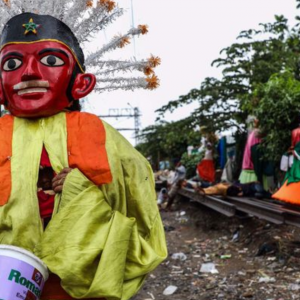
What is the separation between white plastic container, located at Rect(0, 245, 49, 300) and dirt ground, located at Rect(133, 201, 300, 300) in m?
3.48

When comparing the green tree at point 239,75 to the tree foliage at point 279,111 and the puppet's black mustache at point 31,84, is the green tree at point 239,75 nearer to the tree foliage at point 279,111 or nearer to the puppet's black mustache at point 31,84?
the tree foliage at point 279,111

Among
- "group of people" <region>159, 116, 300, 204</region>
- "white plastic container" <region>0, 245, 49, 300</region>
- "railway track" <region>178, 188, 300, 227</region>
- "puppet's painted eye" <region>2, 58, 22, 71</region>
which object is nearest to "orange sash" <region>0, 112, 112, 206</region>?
"puppet's painted eye" <region>2, 58, 22, 71</region>

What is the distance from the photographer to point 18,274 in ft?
5.80

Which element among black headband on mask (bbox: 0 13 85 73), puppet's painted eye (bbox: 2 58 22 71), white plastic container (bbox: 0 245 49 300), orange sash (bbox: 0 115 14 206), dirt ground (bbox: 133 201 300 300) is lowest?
dirt ground (bbox: 133 201 300 300)

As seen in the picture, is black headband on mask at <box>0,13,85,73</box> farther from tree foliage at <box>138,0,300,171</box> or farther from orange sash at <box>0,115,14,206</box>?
tree foliage at <box>138,0,300,171</box>

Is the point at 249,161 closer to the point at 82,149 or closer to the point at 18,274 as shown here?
the point at 82,149

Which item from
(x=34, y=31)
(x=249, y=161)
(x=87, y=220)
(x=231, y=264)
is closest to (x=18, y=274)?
(x=87, y=220)

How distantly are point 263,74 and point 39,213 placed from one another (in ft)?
27.1

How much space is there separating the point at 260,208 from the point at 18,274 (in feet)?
19.2

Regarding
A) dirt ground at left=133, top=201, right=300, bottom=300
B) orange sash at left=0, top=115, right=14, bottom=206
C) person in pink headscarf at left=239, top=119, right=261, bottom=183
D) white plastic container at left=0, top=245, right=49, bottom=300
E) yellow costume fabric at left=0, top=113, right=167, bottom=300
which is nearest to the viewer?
white plastic container at left=0, top=245, right=49, bottom=300

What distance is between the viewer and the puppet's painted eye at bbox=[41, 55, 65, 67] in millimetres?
2412

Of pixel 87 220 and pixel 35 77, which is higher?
pixel 35 77

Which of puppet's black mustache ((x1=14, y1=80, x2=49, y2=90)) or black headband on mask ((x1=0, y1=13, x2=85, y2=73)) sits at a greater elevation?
black headband on mask ((x1=0, y1=13, x2=85, y2=73))

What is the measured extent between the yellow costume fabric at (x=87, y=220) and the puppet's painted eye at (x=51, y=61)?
0.92 ft
